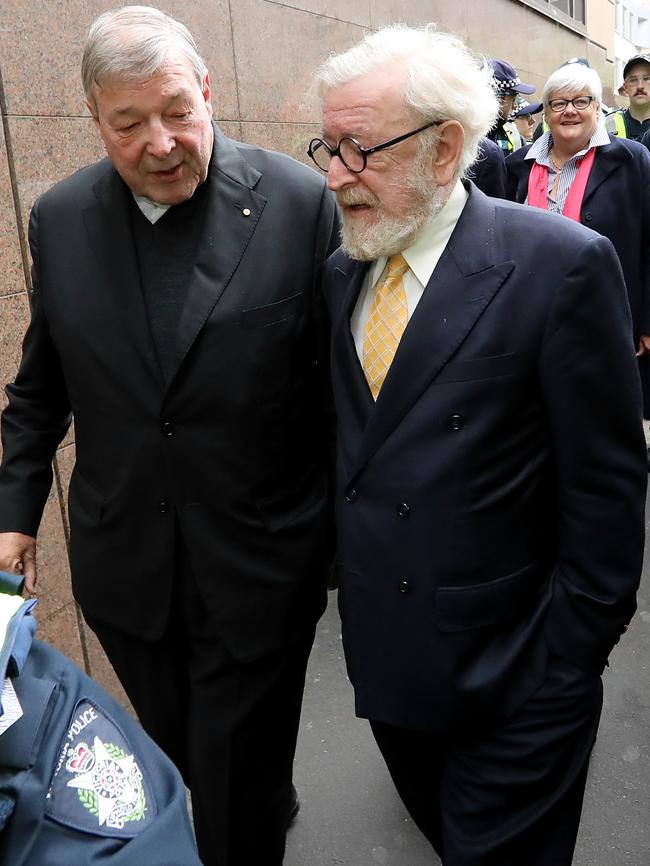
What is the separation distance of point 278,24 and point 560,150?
66.4 inches

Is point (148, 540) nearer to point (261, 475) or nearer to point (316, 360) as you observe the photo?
point (261, 475)

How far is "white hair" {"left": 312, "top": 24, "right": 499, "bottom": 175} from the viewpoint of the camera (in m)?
1.93

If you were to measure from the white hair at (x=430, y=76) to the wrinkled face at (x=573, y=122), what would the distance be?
122 inches

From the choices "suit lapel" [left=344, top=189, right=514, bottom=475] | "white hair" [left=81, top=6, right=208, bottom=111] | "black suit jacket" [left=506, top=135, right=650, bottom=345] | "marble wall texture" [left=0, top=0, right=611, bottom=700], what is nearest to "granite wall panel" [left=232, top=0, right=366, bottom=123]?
"marble wall texture" [left=0, top=0, right=611, bottom=700]

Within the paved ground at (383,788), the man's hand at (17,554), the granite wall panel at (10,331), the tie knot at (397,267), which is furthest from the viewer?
the granite wall panel at (10,331)

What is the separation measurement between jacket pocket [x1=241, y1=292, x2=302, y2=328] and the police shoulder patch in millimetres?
1115

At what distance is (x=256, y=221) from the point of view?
7.67 feet

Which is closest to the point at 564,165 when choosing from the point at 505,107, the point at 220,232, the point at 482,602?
the point at 505,107

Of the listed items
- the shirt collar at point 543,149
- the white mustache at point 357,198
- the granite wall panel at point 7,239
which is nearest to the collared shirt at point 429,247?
the white mustache at point 357,198

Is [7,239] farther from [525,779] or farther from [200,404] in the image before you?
[525,779]

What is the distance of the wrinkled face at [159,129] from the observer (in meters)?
2.13

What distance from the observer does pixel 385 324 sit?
6.79 feet

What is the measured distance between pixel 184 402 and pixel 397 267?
60cm

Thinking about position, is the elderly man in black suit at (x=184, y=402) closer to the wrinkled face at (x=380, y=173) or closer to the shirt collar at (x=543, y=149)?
the wrinkled face at (x=380, y=173)
